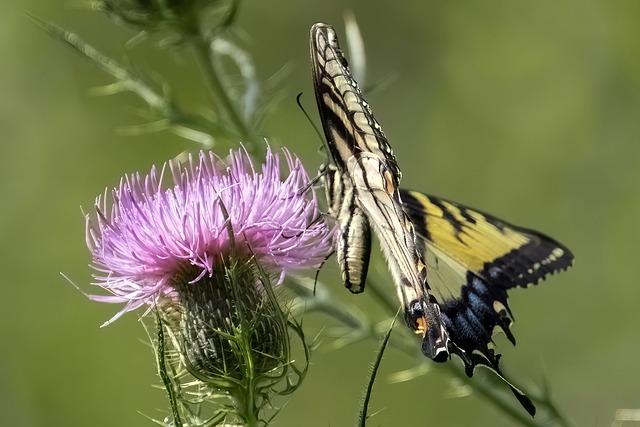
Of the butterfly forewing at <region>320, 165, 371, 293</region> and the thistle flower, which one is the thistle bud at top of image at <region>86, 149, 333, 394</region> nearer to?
the thistle flower

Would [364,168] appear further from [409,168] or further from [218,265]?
[409,168]

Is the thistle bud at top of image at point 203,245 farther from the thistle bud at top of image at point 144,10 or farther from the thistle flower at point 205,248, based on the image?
the thistle bud at top of image at point 144,10

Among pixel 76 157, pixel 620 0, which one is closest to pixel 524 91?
pixel 620 0

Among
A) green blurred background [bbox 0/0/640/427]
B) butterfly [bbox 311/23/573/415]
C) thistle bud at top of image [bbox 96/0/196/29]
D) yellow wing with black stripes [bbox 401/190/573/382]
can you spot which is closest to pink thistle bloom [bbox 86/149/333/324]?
butterfly [bbox 311/23/573/415]

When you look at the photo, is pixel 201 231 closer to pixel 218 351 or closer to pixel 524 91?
pixel 218 351

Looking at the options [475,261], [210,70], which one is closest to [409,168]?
[210,70]

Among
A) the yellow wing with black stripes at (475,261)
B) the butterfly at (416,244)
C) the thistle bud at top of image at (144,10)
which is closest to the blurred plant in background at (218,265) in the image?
the butterfly at (416,244)
